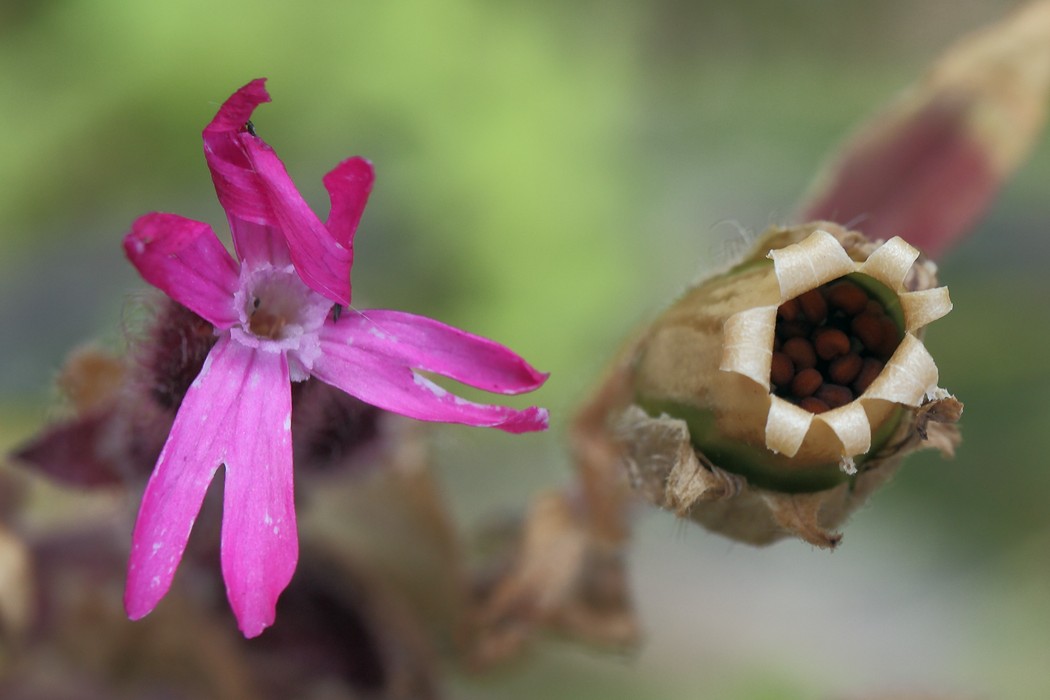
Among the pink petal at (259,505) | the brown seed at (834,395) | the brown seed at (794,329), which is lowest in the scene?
the pink petal at (259,505)

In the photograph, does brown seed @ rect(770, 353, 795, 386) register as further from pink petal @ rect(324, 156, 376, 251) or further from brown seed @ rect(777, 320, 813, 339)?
pink petal @ rect(324, 156, 376, 251)

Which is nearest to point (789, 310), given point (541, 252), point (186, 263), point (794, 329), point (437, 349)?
point (794, 329)

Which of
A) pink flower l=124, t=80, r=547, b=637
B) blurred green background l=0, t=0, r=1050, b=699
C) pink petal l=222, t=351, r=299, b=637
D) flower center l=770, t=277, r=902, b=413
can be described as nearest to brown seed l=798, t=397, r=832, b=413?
flower center l=770, t=277, r=902, b=413

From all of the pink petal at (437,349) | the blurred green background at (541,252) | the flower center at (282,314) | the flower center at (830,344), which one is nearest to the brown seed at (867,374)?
the flower center at (830,344)

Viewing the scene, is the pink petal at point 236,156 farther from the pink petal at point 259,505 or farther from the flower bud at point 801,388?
the flower bud at point 801,388

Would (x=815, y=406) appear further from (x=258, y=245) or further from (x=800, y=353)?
(x=258, y=245)

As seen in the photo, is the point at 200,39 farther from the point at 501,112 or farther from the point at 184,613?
the point at 184,613
